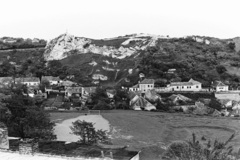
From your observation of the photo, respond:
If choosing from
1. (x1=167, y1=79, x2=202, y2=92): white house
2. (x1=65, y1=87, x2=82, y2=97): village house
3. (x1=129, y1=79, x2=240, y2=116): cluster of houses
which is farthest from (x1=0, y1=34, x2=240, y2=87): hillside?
(x1=65, y1=87, x2=82, y2=97): village house

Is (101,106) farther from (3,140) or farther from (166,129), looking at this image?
(3,140)

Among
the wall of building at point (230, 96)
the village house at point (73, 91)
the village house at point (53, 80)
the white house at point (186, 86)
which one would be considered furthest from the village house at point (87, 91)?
the wall of building at point (230, 96)

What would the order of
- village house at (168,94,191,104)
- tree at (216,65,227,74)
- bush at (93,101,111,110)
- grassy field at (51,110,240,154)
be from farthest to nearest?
tree at (216,65,227,74) → village house at (168,94,191,104) → bush at (93,101,111,110) → grassy field at (51,110,240,154)

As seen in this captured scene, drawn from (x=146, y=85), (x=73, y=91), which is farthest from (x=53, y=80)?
(x=146, y=85)

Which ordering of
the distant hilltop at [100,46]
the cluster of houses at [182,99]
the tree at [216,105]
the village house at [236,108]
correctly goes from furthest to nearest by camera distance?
1. the distant hilltop at [100,46]
2. the tree at [216,105]
3. the cluster of houses at [182,99]
4. the village house at [236,108]

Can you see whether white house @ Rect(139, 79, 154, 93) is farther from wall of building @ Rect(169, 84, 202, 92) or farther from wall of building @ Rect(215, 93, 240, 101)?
wall of building @ Rect(215, 93, 240, 101)

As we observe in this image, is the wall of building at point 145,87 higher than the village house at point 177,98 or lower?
higher

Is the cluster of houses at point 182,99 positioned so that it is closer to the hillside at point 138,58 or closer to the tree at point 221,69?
the hillside at point 138,58
